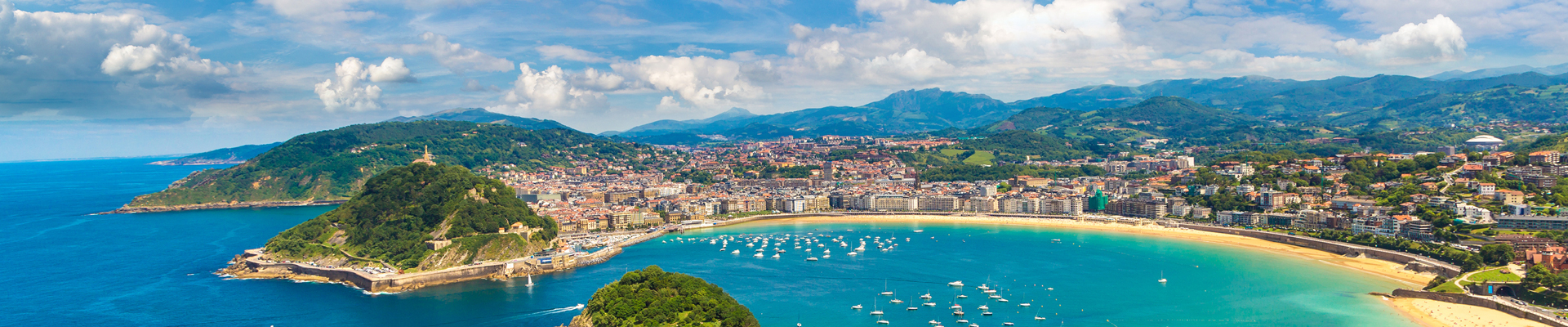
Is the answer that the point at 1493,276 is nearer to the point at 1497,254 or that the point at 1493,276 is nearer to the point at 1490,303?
the point at 1497,254

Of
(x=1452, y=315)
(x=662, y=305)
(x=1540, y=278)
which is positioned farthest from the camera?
(x=1540, y=278)

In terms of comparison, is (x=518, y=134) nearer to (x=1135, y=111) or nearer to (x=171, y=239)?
(x=171, y=239)

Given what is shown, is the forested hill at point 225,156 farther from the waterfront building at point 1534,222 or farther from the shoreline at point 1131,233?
the waterfront building at point 1534,222

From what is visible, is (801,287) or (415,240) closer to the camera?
(801,287)

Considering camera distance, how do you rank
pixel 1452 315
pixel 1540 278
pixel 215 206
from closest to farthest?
1. pixel 1452 315
2. pixel 1540 278
3. pixel 215 206

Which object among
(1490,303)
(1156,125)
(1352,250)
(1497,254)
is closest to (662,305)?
(1490,303)

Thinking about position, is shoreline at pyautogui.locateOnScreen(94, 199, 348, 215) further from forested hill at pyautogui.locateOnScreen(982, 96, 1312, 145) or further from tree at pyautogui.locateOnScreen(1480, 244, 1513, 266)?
forested hill at pyautogui.locateOnScreen(982, 96, 1312, 145)

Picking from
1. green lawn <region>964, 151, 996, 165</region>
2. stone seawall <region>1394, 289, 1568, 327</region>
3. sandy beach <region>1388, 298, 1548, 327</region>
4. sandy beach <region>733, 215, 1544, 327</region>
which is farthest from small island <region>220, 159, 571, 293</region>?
green lawn <region>964, 151, 996, 165</region>

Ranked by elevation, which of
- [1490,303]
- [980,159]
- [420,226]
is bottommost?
[1490,303]
